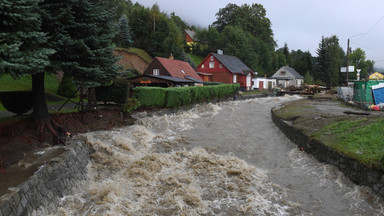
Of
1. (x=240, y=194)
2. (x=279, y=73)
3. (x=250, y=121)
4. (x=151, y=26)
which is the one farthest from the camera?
(x=279, y=73)

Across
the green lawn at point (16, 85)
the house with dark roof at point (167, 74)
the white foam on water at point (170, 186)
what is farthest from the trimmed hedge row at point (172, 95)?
the white foam on water at point (170, 186)

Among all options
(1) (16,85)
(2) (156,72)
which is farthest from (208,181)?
(2) (156,72)

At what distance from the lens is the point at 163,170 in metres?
10.7

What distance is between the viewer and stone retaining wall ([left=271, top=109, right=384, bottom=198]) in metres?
8.30

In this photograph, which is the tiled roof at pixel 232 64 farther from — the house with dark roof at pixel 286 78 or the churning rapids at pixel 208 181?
the churning rapids at pixel 208 181

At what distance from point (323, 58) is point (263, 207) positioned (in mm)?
72415

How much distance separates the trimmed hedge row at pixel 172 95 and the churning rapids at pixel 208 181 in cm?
614

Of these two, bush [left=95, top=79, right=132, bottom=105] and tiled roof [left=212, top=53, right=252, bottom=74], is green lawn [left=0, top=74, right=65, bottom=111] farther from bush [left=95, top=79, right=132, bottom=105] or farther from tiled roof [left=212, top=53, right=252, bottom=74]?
tiled roof [left=212, top=53, right=252, bottom=74]

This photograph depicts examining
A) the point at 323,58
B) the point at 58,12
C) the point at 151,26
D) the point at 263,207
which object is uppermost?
the point at 151,26

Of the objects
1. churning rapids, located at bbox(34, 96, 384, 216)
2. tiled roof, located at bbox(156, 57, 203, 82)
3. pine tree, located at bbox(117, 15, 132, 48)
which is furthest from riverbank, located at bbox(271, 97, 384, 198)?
pine tree, located at bbox(117, 15, 132, 48)

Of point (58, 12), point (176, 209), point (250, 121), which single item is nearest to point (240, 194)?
point (176, 209)

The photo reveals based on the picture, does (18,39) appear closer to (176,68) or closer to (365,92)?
(365,92)

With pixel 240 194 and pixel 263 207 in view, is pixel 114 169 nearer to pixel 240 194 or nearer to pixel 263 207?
pixel 240 194

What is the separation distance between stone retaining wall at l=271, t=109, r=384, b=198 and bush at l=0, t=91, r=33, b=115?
13.6 meters
